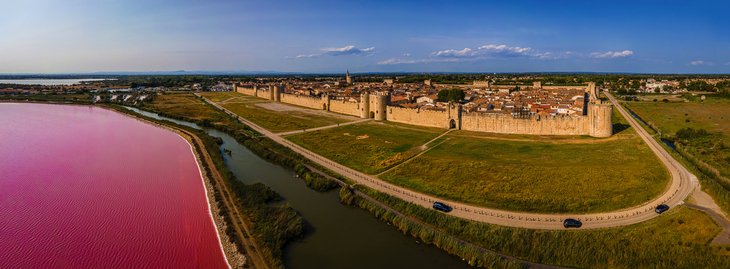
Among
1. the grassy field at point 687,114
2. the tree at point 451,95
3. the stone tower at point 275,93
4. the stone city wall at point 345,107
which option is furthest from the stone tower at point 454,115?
the stone tower at point 275,93

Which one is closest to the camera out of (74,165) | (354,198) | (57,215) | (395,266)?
(395,266)

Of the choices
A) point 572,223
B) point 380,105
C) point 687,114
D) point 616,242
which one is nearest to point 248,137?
point 380,105

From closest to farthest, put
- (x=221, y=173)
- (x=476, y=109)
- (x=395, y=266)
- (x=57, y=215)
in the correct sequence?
(x=395, y=266) < (x=57, y=215) < (x=221, y=173) < (x=476, y=109)

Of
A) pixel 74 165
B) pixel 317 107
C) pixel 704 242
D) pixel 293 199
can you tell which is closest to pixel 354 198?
pixel 293 199

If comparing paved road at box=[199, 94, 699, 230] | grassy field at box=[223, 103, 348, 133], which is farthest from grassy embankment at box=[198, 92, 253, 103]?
paved road at box=[199, 94, 699, 230]

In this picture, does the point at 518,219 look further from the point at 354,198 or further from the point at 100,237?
the point at 100,237

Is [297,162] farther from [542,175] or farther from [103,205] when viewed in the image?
[542,175]

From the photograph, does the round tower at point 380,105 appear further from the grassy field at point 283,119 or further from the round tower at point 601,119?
the round tower at point 601,119
